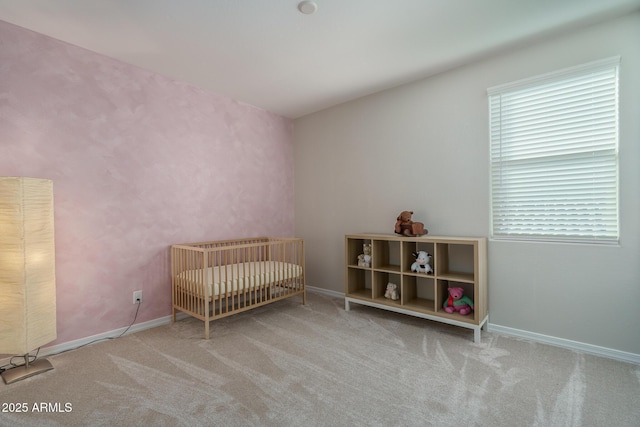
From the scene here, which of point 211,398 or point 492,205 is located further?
point 492,205

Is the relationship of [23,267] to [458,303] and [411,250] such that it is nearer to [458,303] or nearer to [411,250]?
[411,250]

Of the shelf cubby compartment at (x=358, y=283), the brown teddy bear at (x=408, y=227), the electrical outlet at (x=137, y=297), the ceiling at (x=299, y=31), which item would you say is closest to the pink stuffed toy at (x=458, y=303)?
the brown teddy bear at (x=408, y=227)

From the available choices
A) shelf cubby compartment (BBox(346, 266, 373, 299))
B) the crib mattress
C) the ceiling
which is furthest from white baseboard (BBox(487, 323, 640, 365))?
the ceiling

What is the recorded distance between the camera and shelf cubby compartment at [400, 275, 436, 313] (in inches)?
109

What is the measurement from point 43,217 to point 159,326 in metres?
1.34

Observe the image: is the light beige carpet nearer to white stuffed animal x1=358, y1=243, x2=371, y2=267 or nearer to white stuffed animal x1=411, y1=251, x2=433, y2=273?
white stuffed animal x1=411, y1=251, x2=433, y2=273

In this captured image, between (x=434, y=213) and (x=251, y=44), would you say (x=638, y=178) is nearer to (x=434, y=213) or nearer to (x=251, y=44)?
(x=434, y=213)

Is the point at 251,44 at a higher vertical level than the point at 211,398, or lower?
higher

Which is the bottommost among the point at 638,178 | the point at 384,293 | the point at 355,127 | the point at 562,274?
the point at 384,293

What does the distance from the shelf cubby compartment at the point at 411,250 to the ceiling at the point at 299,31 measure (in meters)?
1.60

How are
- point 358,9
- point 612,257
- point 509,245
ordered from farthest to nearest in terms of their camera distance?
point 509,245
point 612,257
point 358,9

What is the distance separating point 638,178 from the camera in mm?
2020

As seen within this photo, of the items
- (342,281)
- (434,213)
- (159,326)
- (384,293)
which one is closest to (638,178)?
(434,213)

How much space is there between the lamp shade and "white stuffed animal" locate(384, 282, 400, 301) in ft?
8.68
